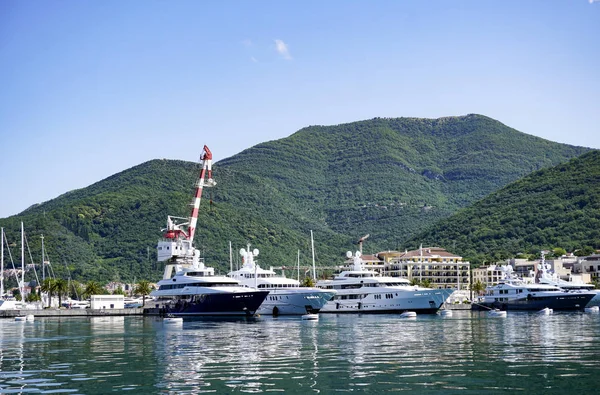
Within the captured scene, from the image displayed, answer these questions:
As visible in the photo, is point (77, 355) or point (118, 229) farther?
point (118, 229)

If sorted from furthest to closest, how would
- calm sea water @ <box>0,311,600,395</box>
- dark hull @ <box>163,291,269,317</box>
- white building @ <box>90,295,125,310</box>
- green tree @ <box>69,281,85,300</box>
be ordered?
green tree @ <box>69,281,85,300</box> < white building @ <box>90,295,125,310</box> < dark hull @ <box>163,291,269,317</box> < calm sea water @ <box>0,311,600,395</box>

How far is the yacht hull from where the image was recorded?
355 ft

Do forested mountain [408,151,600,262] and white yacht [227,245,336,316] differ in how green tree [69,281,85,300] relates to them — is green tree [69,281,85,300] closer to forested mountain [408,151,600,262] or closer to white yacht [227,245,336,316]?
white yacht [227,245,336,316]

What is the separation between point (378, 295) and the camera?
104 meters

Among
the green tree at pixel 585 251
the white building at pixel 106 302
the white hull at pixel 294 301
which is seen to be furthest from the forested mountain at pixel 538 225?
the white hull at pixel 294 301

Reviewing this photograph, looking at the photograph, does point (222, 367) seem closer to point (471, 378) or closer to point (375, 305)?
point (471, 378)

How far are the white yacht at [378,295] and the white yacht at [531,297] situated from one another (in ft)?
39.0

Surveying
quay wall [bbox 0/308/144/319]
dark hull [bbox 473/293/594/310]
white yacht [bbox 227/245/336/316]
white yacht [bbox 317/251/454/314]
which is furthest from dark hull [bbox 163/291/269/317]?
dark hull [bbox 473/293/594/310]

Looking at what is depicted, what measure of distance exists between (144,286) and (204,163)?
25685mm

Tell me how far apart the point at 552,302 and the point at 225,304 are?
48545 millimetres

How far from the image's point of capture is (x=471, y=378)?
97.5 ft

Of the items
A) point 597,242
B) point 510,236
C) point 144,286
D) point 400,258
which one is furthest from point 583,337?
Answer: point 510,236

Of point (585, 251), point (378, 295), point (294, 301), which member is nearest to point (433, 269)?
point (585, 251)

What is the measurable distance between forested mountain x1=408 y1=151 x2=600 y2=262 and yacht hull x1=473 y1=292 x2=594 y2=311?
58.6m
